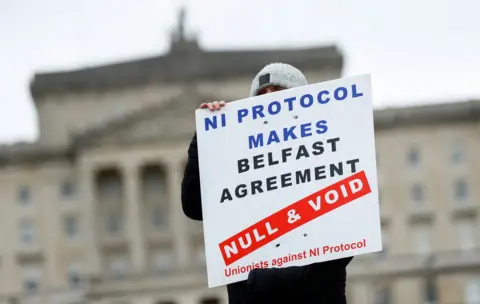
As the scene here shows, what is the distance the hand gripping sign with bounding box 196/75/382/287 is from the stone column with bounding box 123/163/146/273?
75.4 meters

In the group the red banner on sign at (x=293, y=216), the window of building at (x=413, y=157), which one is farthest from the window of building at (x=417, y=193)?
Answer: the red banner on sign at (x=293, y=216)

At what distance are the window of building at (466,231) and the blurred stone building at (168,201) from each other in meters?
0.08

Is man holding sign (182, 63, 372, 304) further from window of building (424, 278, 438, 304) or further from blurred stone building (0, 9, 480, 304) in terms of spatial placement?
window of building (424, 278, 438, 304)

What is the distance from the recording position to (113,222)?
84.4 metres

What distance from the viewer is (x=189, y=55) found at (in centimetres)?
9019

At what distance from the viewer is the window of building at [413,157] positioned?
83250 millimetres

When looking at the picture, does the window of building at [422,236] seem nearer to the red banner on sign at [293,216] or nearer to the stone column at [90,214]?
the stone column at [90,214]

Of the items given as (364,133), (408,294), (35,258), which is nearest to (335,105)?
(364,133)

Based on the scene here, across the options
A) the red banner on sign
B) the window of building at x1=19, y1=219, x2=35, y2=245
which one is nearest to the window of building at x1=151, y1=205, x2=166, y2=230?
the window of building at x1=19, y1=219, x2=35, y2=245

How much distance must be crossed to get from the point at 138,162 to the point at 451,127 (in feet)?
59.6

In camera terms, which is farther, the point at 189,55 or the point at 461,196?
the point at 189,55

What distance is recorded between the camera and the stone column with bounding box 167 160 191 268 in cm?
8212

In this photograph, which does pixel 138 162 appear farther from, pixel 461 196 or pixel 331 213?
pixel 331 213

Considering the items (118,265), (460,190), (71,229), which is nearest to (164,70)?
(71,229)
